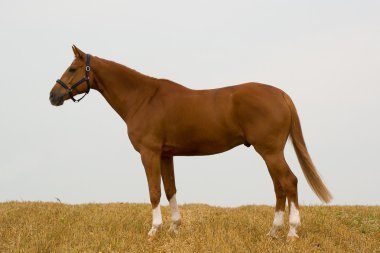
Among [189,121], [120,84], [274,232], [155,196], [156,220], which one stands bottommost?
[274,232]

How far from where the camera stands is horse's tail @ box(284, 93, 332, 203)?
A: 765cm

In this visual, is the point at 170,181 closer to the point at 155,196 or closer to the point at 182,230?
the point at 155,196

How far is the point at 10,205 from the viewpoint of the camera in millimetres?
11742

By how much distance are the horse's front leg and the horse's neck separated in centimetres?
107

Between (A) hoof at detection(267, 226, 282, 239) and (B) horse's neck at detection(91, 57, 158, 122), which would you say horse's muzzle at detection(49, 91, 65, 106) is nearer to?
(B) horse's neck at detection(91, 57, 158, 122)

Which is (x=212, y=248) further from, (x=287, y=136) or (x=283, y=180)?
(x=287, y=136)

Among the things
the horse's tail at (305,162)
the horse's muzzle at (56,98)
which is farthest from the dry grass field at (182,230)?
the horse's muzzle at (56,98)

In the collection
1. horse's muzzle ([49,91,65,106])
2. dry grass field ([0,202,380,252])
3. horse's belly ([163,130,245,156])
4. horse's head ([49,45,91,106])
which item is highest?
horse's head ([49,45,91,106])

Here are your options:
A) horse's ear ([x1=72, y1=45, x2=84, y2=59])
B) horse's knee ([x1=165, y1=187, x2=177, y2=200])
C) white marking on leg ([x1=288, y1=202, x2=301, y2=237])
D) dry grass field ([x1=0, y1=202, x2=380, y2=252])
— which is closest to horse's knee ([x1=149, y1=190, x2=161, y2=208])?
horse's knee ([x1=165, y1=187, x2=177, y2=200])

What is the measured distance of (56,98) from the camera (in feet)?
27.1

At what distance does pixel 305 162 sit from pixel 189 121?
235cm

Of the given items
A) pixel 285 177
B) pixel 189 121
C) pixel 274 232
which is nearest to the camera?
pixel 285 177

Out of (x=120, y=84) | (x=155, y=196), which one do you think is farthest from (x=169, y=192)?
(x=120, y=84)

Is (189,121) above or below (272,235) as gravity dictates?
above
